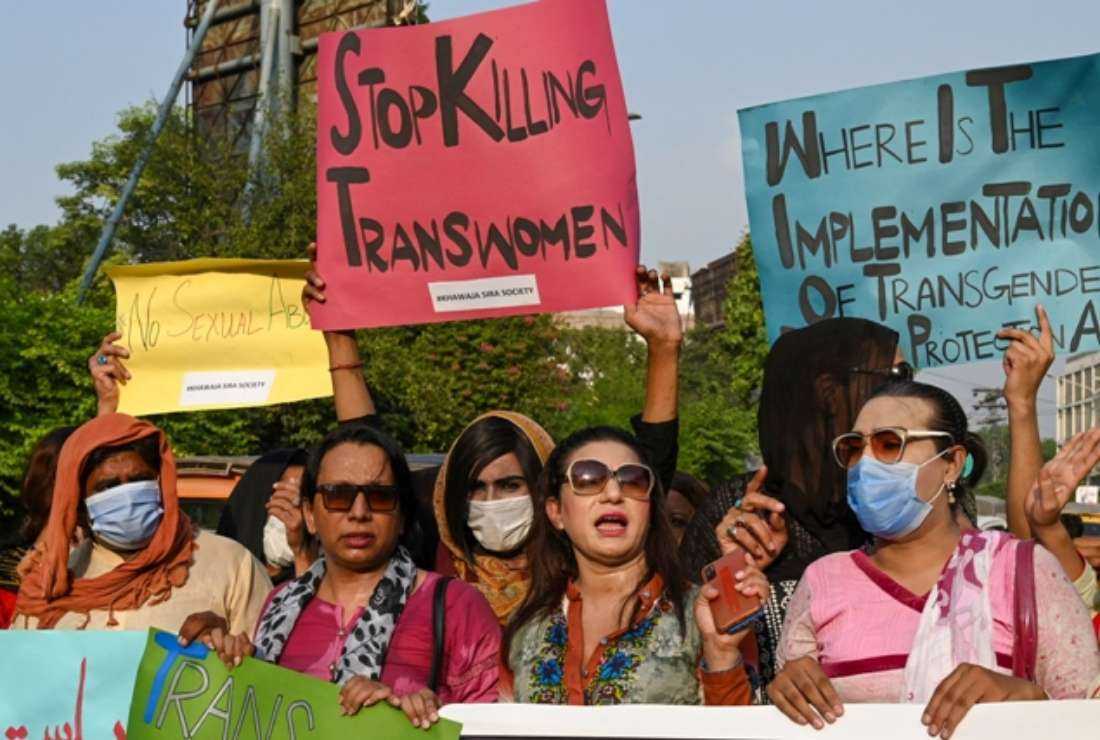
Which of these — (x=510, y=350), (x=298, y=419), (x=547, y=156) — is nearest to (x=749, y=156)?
(x=547, y=156)

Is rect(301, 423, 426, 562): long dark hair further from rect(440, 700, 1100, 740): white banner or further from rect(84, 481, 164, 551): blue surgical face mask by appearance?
rect(440, 700, 1100, 740): white banner

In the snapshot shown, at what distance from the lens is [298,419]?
21.8 m

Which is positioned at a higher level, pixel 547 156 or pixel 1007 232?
pixel 547 156

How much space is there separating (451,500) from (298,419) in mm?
17521

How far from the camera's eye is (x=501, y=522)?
4457 mm

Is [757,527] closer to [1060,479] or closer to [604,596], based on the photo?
[604,596]

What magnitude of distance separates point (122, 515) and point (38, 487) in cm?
105

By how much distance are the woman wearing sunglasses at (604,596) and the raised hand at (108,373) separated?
2189 mm

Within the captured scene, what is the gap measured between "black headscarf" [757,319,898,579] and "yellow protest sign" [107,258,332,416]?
2.52m

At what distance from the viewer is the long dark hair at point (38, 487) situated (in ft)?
16.9

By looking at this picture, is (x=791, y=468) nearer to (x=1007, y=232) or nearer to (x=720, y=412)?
(x=1007, y=232)

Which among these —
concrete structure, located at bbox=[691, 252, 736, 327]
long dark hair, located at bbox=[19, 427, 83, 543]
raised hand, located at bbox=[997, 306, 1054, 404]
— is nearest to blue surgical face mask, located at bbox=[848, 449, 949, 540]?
raised hand, located at bbox=[997, 306, 1054, 404]

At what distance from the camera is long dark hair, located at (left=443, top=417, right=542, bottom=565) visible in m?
4.49

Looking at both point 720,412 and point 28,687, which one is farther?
point 720,412
